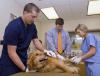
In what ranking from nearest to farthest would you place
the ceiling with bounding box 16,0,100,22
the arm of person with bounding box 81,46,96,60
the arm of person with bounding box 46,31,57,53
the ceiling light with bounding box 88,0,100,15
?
the arm of person with bounding box 81,46,96,60
the arm of person with bounding box 46,31,57,53
the ceiling light with bounding box 88,0,100,15
the ceiling with bounding box 16,0,100,22

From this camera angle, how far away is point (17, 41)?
1.76 metres

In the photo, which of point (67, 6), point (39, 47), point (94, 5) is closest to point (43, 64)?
point (39, 47)

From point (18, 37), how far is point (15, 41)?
2.6 inches

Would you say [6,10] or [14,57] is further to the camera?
[6,10]

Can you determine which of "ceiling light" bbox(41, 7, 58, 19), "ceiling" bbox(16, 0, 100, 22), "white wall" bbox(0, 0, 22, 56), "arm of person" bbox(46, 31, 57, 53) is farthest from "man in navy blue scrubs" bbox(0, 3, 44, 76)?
"ceiling light" bbox(41, 7, 58, 19)

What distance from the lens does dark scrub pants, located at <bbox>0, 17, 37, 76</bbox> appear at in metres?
1.71

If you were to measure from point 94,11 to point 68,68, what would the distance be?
13.6ft

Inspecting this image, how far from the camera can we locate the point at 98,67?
2.46m

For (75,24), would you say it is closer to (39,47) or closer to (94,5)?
(94,5)

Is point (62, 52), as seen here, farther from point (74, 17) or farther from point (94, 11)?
point (74, 17)

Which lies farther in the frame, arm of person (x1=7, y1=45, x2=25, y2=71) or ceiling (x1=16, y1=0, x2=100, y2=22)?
ceiling (x1=16, y1=0, x2=100, y2=22)

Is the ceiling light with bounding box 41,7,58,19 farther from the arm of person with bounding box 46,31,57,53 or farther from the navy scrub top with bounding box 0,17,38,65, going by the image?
the navy scrub top with bounding box 0,17,38,65

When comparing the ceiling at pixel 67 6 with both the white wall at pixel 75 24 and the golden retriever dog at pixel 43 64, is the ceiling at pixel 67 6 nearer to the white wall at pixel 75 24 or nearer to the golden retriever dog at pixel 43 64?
the white wall at pixel 75 24

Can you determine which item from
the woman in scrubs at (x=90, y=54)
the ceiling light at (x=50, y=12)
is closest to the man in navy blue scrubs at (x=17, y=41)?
the woman in scrubs at (x=90, y=54)
